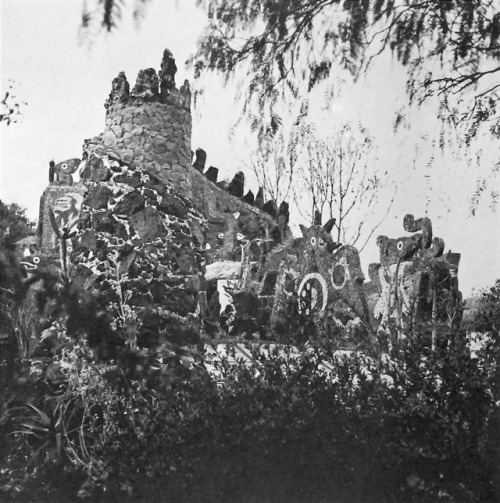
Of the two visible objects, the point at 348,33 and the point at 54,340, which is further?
the point at 54,340

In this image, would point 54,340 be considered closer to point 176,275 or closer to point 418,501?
point 176,275

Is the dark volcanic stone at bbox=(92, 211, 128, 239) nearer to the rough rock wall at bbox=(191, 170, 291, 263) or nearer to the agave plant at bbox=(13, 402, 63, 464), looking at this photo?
the agave plant at bbox=(13, 402, 63, 464)

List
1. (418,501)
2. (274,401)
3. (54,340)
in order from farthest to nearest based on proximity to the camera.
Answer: (54,340), (274,401), (418,501)

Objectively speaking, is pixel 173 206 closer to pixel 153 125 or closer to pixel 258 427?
pixel 153 125

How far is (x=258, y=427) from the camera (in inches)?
143

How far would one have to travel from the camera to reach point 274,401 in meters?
3.65

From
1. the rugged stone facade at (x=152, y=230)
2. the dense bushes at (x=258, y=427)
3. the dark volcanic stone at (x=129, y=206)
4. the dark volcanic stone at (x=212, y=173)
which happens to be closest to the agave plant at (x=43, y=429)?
the dense bushes at (x=258, y=427)

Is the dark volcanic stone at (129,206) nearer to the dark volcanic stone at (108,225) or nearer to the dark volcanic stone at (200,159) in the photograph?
the dark volcanic stone at (108,225)

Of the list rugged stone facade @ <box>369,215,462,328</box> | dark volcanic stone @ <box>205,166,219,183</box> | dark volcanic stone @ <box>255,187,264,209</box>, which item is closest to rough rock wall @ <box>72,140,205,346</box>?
dark volcanic stone @ <box>205,166,219,183</box>

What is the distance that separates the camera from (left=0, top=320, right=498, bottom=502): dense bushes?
3445mm

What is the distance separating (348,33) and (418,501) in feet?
7.62

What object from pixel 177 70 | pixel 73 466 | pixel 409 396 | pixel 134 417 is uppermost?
pixel 177 70

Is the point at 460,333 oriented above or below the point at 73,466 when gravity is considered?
above

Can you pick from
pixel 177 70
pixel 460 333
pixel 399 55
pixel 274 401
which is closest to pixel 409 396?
pixel 460 333
